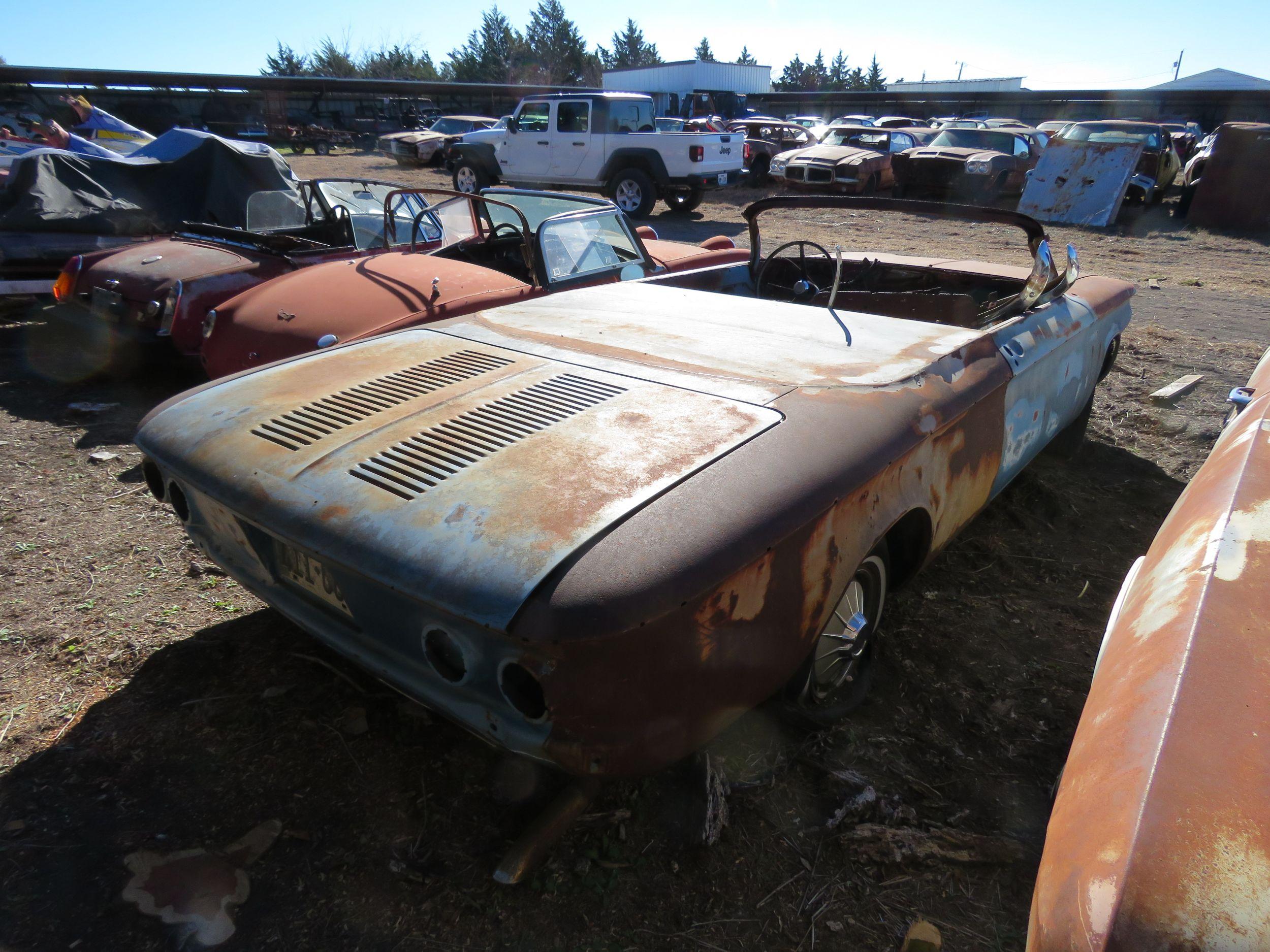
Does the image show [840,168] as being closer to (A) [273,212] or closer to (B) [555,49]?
(A) [273,212]

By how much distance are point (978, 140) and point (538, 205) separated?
44.1 ft

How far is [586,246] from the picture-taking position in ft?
15.9

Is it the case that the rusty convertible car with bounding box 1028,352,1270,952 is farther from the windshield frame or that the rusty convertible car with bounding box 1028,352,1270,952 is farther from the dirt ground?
the windshield frame

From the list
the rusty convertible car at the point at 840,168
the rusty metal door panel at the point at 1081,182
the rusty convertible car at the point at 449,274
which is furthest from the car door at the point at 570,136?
the rusty convertible car at the point at 449,274

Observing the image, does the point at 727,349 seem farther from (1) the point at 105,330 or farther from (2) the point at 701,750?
(1) the point at 105,330

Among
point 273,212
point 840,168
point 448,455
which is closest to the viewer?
point 448,455

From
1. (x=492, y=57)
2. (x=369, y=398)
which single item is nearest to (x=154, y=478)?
(x=369, y=398)

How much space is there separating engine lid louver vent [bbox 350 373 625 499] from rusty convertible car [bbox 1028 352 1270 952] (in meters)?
1.31

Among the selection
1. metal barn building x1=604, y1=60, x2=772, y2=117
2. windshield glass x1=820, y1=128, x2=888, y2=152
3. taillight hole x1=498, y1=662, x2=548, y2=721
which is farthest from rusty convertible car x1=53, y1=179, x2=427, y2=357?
metal barn building x1=604, y1=60, x2=772, y2=117

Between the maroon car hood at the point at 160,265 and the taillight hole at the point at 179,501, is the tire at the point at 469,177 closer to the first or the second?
the maroon car hood at the point at 160,265

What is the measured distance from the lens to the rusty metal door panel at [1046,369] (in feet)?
9.01

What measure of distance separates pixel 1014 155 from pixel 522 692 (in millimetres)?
16285

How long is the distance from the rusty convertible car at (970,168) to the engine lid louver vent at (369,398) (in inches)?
554

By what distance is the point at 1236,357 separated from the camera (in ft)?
20.5
